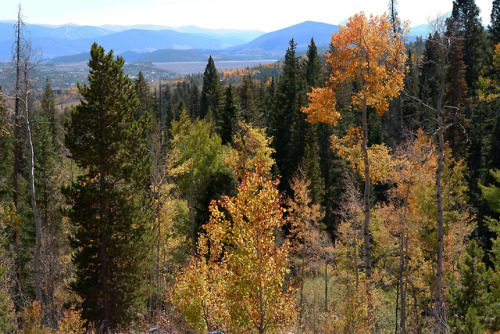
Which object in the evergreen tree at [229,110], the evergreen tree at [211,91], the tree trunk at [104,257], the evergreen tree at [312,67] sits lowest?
the tree trunk at [104,257]

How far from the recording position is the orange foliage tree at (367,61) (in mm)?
12062

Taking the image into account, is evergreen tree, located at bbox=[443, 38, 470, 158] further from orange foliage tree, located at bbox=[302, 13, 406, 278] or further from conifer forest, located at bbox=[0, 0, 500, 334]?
orange foliage tree, located at bbox=[302, 13, 406, 278]

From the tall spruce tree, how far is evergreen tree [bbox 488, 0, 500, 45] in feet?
125

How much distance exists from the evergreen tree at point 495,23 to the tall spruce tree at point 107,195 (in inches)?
1506

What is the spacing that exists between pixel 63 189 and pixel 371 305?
1251cm

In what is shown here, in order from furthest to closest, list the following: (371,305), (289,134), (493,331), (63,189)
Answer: (289,134)
(63,189)
(371,305)
(493,331)

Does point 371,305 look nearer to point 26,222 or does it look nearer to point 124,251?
point 124,251

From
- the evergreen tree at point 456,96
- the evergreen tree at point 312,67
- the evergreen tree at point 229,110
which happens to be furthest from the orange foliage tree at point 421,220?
the evergreen tree at point 312,67

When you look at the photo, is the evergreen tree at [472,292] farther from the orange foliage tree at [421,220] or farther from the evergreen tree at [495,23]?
the evergreen tree at [495,23]

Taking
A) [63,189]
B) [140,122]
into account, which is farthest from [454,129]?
[63,189]

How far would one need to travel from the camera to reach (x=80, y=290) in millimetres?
14727

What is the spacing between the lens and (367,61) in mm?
12359

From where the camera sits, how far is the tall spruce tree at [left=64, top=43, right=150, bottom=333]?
1448 cm

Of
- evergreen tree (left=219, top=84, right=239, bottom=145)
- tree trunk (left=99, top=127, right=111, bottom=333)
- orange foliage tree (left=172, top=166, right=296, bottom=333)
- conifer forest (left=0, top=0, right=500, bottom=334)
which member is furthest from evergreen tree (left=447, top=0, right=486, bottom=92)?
tree trunk (left=99, top=127, right=111, bottom=333)
